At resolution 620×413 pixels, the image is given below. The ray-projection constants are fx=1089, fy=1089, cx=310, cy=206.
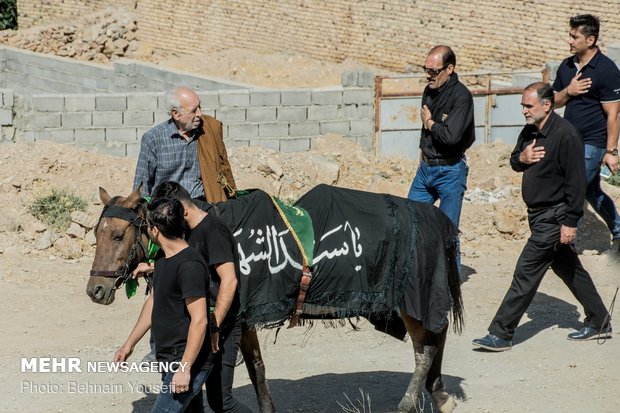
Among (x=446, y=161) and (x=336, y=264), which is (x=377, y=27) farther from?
(x=336, y=264)

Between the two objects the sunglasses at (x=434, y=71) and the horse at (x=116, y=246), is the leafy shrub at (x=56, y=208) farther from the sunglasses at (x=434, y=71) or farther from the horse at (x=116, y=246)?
the horse at (x=116, y=246)

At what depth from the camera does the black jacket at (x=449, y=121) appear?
29.0 ft

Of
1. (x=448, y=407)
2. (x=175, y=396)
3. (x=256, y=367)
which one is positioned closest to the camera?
(x=175, y=396)

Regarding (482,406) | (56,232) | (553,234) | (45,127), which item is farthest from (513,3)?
(482,406)

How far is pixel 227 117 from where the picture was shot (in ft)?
45.3

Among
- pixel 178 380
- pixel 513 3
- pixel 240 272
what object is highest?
pixel 513 3

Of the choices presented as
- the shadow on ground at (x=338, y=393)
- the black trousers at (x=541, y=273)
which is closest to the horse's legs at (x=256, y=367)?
the shadow on ground at (x=338, y=393)

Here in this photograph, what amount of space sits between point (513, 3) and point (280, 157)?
7387 mm

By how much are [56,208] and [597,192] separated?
220 inches

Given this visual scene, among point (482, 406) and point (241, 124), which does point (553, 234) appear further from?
point (241, 124)

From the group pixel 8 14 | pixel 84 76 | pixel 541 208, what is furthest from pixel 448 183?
pixel 8 14

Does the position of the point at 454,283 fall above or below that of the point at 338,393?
above

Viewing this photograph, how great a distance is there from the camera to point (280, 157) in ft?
44.9

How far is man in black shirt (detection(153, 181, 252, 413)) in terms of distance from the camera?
226 inches
